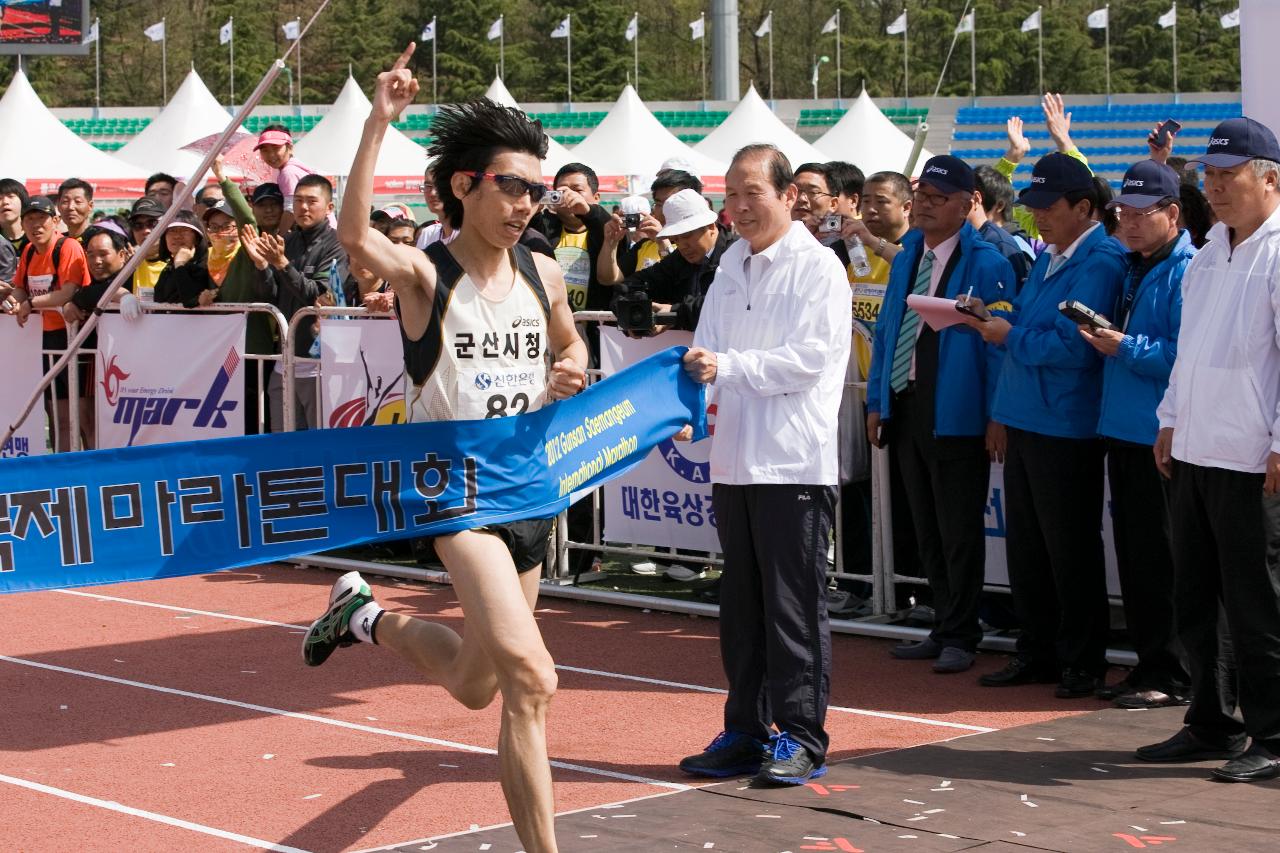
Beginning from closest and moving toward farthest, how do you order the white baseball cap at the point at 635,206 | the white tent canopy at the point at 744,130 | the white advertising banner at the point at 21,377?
the white baseball cap at the point at 635,206 < the white advertising banner at the point at 21,377 < the white tent canopy at the point at 744,130

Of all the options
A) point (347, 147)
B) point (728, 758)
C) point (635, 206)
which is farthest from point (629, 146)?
point (728, 758)

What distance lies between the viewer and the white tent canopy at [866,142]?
104 feet

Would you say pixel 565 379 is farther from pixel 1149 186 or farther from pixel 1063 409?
pixel 1149 186

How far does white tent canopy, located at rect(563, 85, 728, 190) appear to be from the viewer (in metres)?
30.7

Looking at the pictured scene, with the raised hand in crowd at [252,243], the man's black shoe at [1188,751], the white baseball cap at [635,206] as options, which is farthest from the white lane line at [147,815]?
the white baseball cap at [635,206]

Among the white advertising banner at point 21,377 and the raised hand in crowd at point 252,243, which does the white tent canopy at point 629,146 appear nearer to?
the white advertising banner at point 21,377

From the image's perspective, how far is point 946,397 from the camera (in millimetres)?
8164

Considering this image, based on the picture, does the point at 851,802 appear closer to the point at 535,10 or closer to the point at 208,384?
the point at 208,384

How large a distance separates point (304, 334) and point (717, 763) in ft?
20.2

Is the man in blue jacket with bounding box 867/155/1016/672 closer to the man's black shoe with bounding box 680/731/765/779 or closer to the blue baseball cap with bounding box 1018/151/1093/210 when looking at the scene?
the blue baseball cap with bounding box 1018/151/1093/210

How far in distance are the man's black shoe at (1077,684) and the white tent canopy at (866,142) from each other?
2447 cm

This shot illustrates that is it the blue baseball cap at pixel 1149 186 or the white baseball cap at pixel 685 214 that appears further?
the white baseball cap at pixel 685 214

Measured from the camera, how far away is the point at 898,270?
8516 mm

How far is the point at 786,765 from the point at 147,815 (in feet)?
7.58
